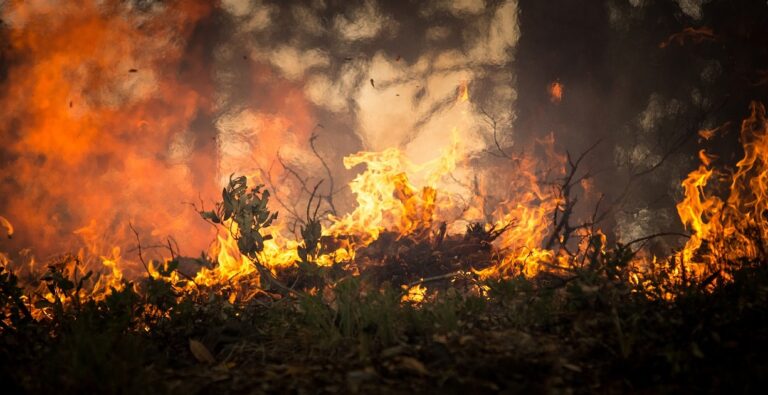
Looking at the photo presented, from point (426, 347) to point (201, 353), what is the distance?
146cm

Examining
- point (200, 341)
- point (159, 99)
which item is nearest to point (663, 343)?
point (200, 341)

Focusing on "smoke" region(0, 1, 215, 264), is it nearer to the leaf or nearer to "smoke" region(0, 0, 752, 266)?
"smoke" region(0, 0, 752, 266)

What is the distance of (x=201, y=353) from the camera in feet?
10.2

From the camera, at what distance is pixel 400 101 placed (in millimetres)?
14617

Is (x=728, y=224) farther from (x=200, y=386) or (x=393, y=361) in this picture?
(x=200, y=386)

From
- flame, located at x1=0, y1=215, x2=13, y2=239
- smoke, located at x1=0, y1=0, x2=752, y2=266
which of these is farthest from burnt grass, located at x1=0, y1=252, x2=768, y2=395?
flame, located at x1=0, y1=215, x2=13, y2=239

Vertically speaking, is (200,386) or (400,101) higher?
(400,101)

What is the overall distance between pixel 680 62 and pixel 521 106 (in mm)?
3801

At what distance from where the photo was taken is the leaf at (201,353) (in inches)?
122

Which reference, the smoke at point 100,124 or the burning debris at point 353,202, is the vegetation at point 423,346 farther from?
the smoke at point 100,124

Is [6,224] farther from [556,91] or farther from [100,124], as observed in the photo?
[556,91]

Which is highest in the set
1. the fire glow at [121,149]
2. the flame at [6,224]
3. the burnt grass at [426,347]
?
the fire glow at [121,149]

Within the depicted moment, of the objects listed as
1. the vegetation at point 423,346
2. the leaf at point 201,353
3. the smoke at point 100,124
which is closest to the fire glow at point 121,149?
the smoke at point 100,124

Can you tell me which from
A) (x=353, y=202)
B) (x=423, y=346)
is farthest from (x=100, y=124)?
(x=423, y=346)
